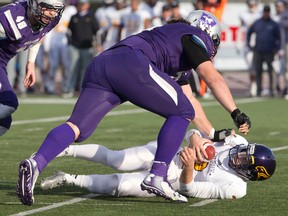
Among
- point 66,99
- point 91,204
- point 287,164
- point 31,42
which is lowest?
point 66,99

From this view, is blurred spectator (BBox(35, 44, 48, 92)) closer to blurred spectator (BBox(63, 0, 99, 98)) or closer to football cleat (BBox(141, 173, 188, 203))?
blurred spectator (BBox(63, 0, 99, 98))

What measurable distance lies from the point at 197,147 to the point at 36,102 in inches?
478

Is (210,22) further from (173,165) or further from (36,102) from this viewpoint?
(36,102)

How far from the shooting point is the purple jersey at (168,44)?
7.29 meters

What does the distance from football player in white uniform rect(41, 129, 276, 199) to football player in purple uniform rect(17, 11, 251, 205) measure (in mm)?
211

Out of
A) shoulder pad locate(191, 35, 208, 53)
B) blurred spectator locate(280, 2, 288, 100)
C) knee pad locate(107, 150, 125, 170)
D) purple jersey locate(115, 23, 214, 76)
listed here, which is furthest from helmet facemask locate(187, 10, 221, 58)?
blurred spectator locate(280, 2, 288, 100)

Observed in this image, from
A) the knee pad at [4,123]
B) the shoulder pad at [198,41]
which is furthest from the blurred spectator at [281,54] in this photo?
the shoulder pad at [198,41]

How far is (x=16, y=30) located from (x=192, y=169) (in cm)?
204

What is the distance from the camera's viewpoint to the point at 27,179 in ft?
22.4

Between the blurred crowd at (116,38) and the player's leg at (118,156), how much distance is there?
11632 millimetres

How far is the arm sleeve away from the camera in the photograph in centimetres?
722

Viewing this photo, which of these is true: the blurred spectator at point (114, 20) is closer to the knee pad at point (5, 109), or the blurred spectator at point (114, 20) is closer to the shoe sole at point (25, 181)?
the knee pad at point (5, 109)

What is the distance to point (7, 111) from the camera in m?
8.35

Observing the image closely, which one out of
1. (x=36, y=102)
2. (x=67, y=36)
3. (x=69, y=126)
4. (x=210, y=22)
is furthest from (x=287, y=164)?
(x=67, y=36)
